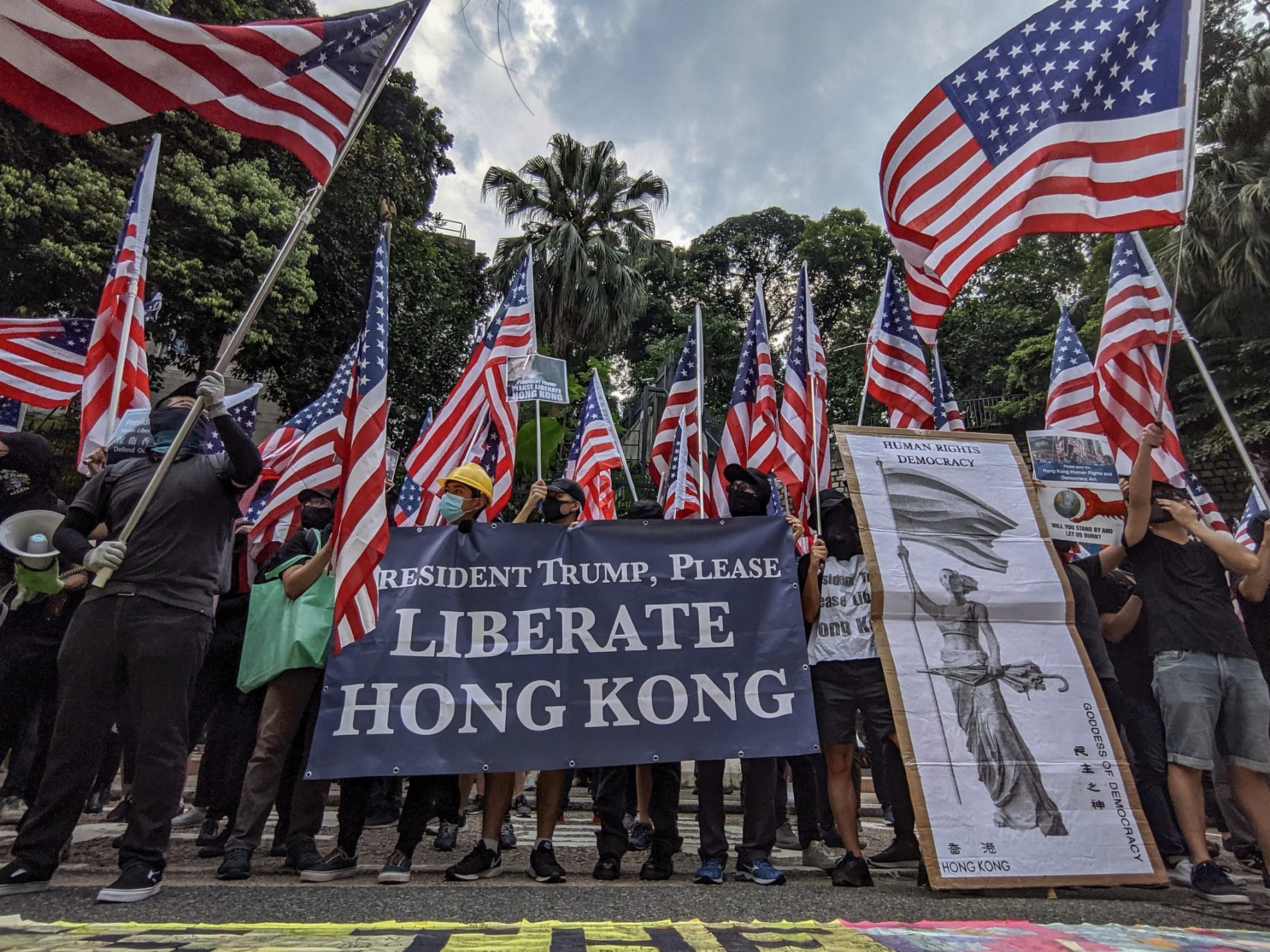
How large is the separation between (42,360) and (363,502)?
538 centimetres

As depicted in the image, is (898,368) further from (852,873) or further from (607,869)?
(607,869)

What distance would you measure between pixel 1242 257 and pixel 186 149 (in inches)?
699

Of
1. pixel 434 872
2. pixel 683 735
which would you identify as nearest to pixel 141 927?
pixel 434 872

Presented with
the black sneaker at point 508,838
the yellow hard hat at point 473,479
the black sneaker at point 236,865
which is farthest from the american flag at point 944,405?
the black sneaker at point 236,865

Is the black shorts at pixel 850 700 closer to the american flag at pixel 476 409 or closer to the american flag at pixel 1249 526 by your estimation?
the american flag at pixel 476 409

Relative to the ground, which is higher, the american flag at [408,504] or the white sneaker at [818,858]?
the american flag at [408,504]

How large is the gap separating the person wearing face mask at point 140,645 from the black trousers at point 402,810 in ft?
3.02

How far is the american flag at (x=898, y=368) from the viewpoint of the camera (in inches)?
258

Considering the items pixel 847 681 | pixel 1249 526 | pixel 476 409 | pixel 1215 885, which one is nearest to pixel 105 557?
pixel 847 681

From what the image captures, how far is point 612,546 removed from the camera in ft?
16.1

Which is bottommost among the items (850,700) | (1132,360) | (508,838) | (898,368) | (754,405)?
(508,838)

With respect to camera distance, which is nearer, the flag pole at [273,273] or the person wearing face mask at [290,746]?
the flag pole at [273,273]

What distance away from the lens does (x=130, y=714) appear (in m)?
3.68

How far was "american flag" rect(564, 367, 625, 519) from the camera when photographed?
8961mm
